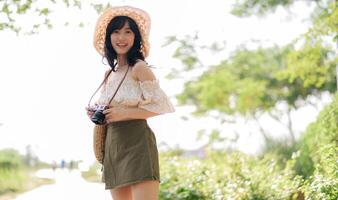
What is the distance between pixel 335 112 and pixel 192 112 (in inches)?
494

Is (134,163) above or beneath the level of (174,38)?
beneath

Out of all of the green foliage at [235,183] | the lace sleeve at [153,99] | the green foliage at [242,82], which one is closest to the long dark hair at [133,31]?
the lace sleeve at [153,99]

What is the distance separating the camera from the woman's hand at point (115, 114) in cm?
257

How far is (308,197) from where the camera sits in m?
3.62

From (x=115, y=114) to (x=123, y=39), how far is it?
31cm

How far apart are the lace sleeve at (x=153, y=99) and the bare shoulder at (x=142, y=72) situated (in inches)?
0.6

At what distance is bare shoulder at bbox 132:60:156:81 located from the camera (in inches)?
103

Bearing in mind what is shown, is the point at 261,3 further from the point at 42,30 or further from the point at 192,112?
the point at 42,30

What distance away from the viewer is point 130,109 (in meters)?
2.58

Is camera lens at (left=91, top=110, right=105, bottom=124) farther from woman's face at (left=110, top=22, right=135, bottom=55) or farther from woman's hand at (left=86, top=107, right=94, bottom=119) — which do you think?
woman's face at (left=110, top=22, right=135, bottom=55)

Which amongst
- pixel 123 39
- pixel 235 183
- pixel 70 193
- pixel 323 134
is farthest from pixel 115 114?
pixel 70 193

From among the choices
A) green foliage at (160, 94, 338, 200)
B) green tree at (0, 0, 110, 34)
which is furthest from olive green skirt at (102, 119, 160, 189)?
green tree at (0, 0, 110, 34)

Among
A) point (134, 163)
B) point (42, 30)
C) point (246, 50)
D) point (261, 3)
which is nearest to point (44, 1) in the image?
point (42, 30)

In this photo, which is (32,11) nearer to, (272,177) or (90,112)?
(272,177)
